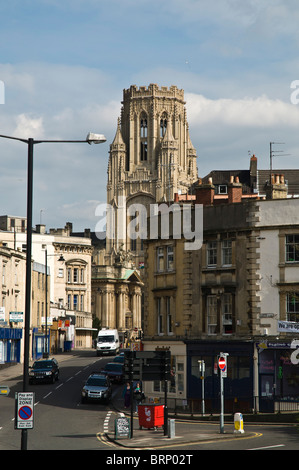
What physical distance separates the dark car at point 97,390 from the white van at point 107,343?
42486mm

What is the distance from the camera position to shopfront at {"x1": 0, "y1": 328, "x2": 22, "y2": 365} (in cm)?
7600

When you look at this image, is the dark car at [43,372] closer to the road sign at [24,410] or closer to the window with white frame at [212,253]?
the window with white frame at [212,253]

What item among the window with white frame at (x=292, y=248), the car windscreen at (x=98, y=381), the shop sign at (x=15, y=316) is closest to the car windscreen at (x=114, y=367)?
the car windscreen at (x=98, y=381)

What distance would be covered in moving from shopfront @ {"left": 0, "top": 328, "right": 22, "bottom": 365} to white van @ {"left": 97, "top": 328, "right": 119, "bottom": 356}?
1260cm

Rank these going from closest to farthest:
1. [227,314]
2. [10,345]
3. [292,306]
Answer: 1. [292,306]
2. [227,314]
3. [10,345]

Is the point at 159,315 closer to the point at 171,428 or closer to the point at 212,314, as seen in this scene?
the point at 212,314

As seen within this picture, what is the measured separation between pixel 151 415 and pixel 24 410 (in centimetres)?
1338

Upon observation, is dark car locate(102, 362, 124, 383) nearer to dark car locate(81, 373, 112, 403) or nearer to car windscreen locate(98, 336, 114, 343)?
dark car locate(81, 373, 112, 403)

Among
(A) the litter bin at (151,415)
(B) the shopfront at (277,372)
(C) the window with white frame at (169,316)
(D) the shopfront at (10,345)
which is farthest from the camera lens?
(D) the shopfront at (10,345)

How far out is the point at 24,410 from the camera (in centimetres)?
2436

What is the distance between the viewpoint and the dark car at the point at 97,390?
4897 centimetres

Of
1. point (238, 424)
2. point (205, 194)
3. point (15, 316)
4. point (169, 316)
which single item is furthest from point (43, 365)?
point (238, 424)

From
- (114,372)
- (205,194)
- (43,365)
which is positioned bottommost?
(114,372)
